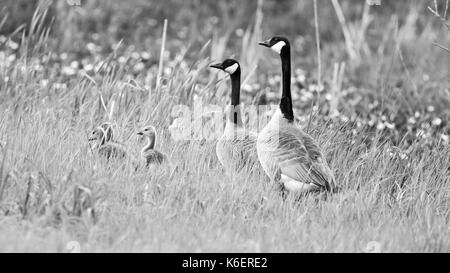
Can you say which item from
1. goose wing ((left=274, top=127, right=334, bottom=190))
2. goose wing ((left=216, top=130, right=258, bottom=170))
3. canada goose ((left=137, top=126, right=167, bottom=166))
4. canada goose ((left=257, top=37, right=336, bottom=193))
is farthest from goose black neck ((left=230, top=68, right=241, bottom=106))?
canada goose ((left=137, top=126, right=167, bottom=166))

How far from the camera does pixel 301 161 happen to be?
659 centimetres

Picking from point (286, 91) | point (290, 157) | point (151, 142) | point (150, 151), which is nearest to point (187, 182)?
point (150, 151)

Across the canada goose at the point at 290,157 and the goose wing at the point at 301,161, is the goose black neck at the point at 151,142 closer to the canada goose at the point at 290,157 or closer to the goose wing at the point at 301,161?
the canada goose at the point at 290,157

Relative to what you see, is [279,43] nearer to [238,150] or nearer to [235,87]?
[235,87]

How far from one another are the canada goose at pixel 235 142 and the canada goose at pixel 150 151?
573 millimetres

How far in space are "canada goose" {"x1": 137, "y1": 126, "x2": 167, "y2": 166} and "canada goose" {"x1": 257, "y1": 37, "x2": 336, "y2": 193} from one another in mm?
890

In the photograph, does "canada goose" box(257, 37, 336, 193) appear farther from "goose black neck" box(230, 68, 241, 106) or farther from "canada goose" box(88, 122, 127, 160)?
"canada goose" box(88, 122, 127, 160)

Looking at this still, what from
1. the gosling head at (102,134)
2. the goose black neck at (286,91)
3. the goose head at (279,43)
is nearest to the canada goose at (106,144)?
the gosling head at (102,134)

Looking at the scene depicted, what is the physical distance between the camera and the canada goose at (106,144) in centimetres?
684

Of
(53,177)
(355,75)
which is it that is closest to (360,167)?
(53,177)

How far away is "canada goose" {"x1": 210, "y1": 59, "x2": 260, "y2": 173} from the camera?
7070 millimetres

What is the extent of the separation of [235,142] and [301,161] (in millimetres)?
923
